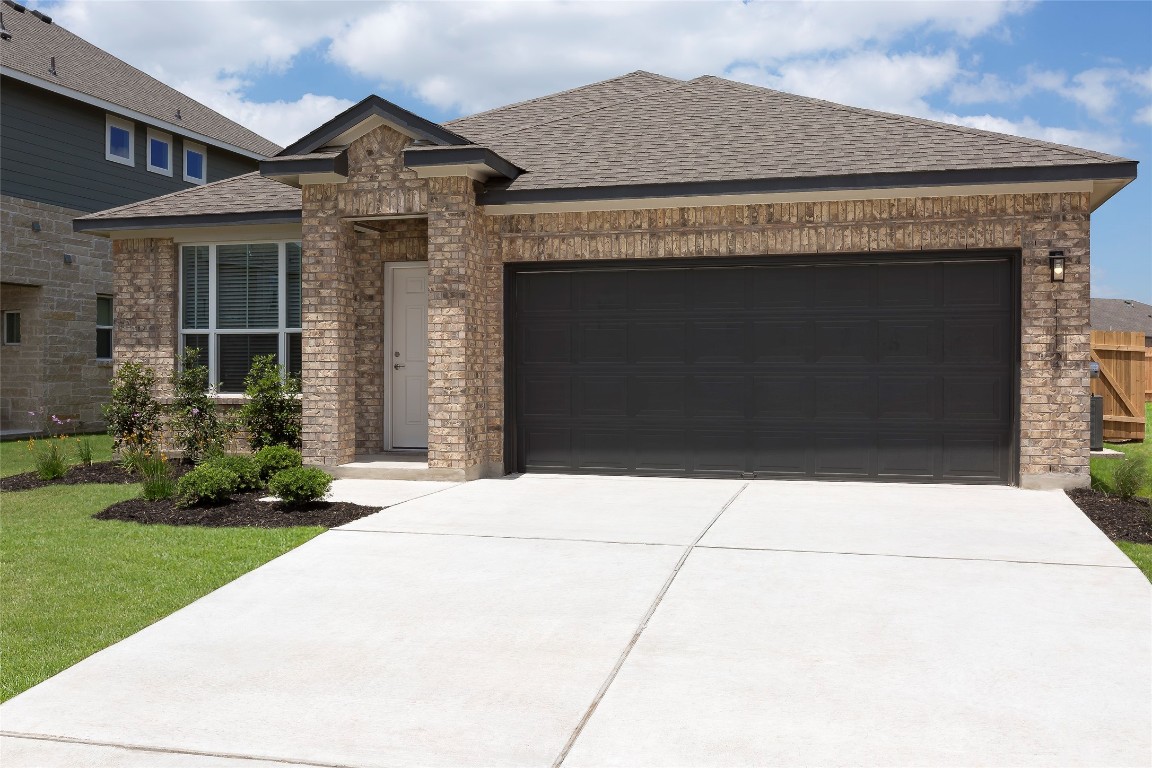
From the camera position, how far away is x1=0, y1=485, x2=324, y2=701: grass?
213 inches

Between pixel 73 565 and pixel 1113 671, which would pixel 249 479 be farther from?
pixel 1113 671

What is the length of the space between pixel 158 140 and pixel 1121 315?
52.5 metres

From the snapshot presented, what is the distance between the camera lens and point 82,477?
1193 centimetres

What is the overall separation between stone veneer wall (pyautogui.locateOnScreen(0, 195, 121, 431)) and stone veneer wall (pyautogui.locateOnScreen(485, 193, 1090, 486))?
43.5 feet

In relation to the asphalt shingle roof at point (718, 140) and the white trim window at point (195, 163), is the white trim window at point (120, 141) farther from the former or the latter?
the asphalt shingle roof at point (718, 140)

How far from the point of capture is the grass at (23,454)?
13.4 metres

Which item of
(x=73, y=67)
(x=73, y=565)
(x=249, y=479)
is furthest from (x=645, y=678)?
(x=73, y=67)

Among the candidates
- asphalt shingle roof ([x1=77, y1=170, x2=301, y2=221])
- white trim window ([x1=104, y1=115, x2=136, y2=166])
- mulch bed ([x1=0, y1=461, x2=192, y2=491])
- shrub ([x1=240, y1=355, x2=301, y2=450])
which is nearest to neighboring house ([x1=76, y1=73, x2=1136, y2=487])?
asphalt shingle roof ([x1=77, y1=170, x2=301, y2=221])

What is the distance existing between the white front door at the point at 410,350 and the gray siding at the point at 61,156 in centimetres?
1012

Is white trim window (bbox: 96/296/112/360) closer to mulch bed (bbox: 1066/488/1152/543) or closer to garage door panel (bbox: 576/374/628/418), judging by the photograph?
garage door panel (bbox: 576/374/628/418)

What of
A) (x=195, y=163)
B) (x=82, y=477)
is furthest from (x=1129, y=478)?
(x=195, y=163)

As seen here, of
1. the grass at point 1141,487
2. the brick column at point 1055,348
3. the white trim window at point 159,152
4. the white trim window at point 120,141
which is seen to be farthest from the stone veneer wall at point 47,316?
the grass at point 1141,487

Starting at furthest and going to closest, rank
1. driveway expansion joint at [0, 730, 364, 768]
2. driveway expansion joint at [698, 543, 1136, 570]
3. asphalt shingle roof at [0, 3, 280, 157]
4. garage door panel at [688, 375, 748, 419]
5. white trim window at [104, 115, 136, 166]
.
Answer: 1. white trim window at [104, 115, 136, 166]
2. asphalt shingle roof at [0, 3, 280, 157]
3. garage door panel at [688, 375, 748, 419]
4. driveway expansion joint at [698, 543, 1136, 570]
5. driveway expansion joint at [0, 730, 364, 768]

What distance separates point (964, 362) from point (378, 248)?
7474mm
